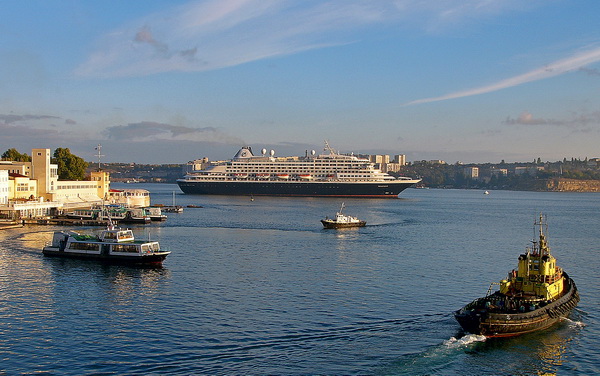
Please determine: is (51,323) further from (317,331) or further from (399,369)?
(399,369)

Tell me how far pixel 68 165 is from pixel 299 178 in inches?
2065

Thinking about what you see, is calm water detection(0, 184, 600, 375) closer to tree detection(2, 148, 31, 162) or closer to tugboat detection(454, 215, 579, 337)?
tugboat detection(454, 215, 579, 337)

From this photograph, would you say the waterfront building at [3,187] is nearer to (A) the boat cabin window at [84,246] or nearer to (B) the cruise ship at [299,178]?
(A) the boat cabin window at [84,246]

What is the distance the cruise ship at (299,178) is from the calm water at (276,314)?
79.6 metres

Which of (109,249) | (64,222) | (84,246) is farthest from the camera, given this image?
(64,222)

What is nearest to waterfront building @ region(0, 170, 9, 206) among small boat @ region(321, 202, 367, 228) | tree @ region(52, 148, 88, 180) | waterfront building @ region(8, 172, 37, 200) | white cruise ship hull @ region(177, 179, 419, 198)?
waterfront building @ region(8, 172, 37, 200)

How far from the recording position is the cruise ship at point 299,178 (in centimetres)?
12519

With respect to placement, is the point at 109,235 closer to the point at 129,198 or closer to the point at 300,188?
the point at 129,198

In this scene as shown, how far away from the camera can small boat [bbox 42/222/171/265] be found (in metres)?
35.7

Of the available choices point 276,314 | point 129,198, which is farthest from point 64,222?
point 276,314

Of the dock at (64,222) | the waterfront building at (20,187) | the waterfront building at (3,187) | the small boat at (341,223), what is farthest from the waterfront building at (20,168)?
the small boat at (341,223)

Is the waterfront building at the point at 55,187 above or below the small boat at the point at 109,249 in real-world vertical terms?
above

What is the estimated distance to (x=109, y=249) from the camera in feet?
121

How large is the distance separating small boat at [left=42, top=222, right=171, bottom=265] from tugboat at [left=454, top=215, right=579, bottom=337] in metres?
19.9
